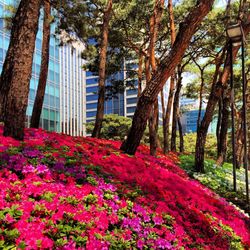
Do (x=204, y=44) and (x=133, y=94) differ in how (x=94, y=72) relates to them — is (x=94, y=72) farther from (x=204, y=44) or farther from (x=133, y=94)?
(x=133, y=94)

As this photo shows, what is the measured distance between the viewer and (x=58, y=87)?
5078cm

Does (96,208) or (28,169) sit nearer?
(96,208)

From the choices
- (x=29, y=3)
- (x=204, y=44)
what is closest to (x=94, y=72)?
(x=204, y=44)

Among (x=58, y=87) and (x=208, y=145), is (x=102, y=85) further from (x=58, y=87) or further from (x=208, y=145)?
(x=58, y=87)

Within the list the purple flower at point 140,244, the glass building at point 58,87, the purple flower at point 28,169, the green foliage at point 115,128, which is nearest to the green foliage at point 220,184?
the purple flower at point 140,244

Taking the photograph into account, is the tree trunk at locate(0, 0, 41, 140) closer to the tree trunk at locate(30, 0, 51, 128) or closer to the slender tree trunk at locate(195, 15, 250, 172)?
the tree trunk at locate(30, 0, 51, 128)

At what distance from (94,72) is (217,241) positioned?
16.4 metres

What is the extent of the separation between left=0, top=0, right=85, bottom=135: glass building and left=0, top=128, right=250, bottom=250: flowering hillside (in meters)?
27.5

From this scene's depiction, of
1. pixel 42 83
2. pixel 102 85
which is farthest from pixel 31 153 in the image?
pixel 102 85

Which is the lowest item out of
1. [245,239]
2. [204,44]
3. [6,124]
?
[245,239]

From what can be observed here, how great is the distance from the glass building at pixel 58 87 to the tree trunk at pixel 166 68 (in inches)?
968

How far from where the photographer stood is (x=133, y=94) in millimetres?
92000

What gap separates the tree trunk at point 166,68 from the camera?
8719 mm

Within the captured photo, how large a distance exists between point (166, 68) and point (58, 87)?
43.2 meters
